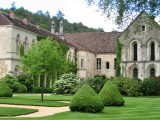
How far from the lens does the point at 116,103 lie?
24547 mm

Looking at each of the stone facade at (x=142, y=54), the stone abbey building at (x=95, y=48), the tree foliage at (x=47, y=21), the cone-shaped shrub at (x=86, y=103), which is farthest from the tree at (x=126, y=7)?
the tree foliage at (x=47, y=21)

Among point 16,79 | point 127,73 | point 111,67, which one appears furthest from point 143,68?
point 16,79

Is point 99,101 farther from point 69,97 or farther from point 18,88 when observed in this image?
point 18,88

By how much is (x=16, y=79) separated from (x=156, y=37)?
22.1 meters

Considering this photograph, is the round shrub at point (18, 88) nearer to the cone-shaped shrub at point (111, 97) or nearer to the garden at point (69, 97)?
the garden at point (69, 97)

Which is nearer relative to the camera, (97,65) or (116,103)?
(116,103)

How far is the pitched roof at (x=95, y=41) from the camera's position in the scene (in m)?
65.6

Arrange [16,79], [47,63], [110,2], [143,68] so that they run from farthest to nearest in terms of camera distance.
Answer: [143,68]
[16,79]
[47,63]
[110,2]

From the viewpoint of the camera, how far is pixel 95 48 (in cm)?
6650

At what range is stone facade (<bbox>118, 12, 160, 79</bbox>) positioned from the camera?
176ft

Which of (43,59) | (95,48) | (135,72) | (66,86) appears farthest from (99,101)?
(95,48)

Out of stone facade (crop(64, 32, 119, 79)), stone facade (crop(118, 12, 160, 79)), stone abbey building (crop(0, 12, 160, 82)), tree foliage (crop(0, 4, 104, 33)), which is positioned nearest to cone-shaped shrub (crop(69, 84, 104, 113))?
stone abbey building (crop(0, 12, 160, 82))

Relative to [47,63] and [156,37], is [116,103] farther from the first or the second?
[156,37]

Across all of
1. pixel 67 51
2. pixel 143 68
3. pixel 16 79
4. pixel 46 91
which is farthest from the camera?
pixel 67 51
